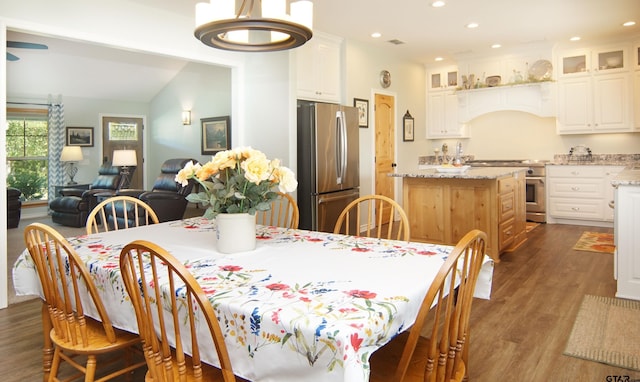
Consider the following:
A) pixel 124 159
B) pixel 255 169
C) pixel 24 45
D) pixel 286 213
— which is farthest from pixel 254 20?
pixel 124 159

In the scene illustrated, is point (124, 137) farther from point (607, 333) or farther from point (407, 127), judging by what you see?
point (607, 333)

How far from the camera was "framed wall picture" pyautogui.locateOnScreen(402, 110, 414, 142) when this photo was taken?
7297 mm

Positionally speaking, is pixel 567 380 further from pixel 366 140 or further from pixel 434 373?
pixel 366 140

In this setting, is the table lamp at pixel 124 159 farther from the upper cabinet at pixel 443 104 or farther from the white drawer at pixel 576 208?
the white drawer at pixel 576 208

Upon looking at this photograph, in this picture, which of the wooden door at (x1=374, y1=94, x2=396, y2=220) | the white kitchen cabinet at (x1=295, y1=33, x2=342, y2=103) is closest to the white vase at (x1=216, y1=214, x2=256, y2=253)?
the white kitchen cabinet at (x1=295, y1=33, x2=342, y2=103)

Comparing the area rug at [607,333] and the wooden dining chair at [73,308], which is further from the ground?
the wooden dining chair at [73,308]

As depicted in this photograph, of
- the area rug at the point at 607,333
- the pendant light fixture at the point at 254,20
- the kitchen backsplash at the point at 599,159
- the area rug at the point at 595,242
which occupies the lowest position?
the area rug at the point at 607,333

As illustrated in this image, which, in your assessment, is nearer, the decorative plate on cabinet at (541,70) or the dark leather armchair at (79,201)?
the decorative plate on cabinet at (541,70)

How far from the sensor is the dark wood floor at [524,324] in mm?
2307

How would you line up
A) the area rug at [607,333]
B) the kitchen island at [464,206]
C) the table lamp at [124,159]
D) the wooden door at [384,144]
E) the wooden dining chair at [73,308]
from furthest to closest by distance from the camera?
the table lamp at [124,159]
the wooden door at [384,144]
the kitchen island at [464,206]
the area rug at [607,333]
the wooden dining chair at [73,308]

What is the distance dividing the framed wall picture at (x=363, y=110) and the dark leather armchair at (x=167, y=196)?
256cm

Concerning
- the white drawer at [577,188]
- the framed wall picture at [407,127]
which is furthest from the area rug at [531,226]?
the framed wall picture at [407,127]

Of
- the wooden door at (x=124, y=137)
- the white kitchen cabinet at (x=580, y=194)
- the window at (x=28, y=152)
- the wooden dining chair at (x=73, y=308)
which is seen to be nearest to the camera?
the wooden dining chair at (x=73, y=308)

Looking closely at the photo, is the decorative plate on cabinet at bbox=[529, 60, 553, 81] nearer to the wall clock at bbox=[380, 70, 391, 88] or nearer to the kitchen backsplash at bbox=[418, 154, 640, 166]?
the kitchen backsplash at bbox=[418, 154, 640, 166]
